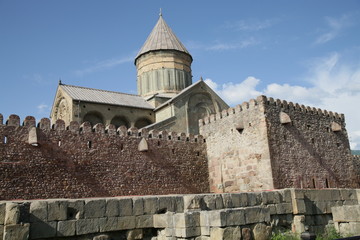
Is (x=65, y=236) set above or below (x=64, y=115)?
below

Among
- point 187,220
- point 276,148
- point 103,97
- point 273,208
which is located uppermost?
point 103,97

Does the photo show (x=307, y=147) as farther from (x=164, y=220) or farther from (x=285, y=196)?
(x=164, y=220)

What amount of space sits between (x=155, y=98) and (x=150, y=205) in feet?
57.3

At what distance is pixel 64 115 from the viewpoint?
22.3m

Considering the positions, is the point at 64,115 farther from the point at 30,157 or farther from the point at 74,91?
the point at 30,157

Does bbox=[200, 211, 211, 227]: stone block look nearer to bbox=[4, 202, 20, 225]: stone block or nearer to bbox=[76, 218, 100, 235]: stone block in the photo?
bbox=[76, 218, 100, 235]: stone block

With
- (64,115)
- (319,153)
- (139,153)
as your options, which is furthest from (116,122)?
(319,153)

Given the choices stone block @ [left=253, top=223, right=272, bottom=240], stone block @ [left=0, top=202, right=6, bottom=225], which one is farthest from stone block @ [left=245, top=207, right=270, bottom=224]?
stone block @ [left=0, top=202, right=6, bottom=225]

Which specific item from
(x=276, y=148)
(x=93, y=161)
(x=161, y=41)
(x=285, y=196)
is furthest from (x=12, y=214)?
(x=161, y=41)

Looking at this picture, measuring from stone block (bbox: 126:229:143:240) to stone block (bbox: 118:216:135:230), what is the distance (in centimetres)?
11

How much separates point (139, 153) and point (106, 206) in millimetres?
7877

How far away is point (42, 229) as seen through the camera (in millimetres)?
6359

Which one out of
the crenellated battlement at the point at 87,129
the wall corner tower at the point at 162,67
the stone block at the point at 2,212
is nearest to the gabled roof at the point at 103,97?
the wall corner tower at the point at 162,67

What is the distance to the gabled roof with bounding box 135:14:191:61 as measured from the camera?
26.9m
